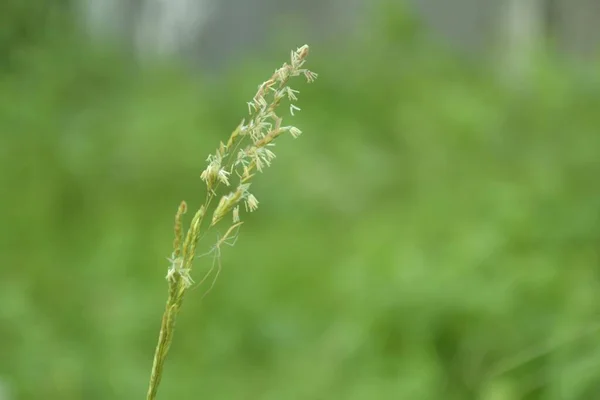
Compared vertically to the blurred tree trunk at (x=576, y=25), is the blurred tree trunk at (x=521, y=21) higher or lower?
higher

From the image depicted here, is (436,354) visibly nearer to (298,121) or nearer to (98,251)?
(98,251)

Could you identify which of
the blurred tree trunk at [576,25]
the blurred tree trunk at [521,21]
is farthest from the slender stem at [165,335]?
the blurred tree trunk at [521,21]

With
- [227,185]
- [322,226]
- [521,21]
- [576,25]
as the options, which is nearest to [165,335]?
[227,185]

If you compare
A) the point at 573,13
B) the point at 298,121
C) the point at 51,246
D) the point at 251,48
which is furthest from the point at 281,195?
the point at 573,13

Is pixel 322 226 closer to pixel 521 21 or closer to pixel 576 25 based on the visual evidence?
pixel 576 25

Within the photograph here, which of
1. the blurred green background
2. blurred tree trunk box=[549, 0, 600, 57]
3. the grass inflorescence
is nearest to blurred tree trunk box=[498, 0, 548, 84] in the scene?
blurred tree trunk box=[549, 0, 600, 57]

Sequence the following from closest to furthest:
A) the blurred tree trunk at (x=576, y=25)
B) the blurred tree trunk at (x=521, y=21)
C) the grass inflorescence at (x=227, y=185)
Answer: the grass inflorescence at (x=227, y=185) < the blurred tree trunk at (x=576, y=25) < the blurred tree trunk at (x=521, y=21)

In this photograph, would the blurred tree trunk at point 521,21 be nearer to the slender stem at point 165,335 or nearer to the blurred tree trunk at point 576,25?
the blurred tree trunk at point 576,25

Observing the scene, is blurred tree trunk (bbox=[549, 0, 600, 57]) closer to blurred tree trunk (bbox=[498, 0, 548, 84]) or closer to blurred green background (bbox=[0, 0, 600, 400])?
blurred tree trunk (bbox=[498, 0, 548, 84])
